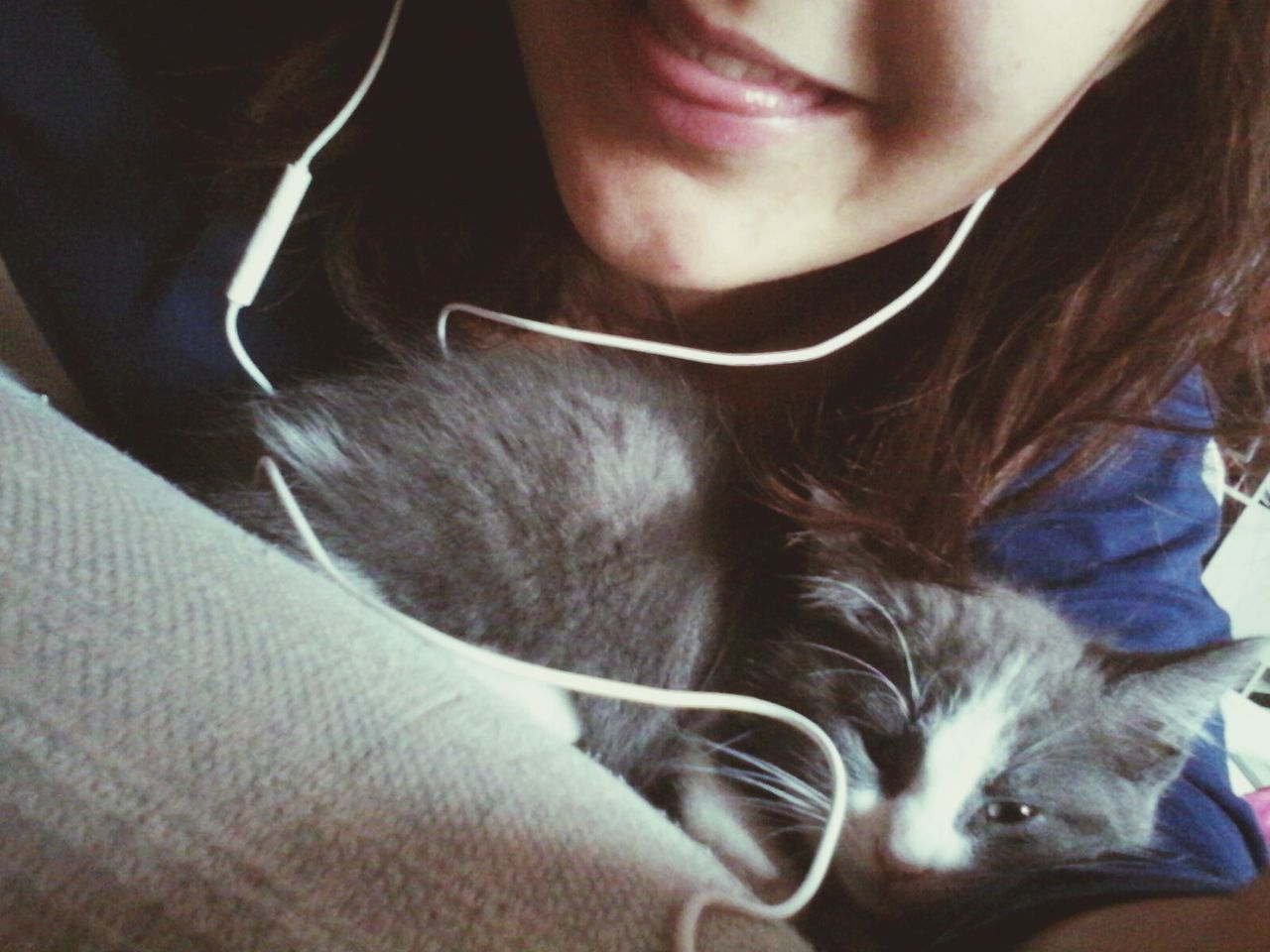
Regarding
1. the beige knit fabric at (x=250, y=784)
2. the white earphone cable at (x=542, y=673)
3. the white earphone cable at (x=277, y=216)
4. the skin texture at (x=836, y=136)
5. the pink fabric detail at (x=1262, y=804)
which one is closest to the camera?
the beige knit fabric at (x=250, y=784)

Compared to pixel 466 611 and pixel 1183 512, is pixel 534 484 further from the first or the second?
pixel 1183 512

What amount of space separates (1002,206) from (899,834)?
1.59 ft

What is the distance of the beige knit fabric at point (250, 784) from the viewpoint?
0.31m

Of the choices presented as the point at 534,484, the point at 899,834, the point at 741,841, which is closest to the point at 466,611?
the point at 534,484

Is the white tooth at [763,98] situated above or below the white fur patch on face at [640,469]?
above

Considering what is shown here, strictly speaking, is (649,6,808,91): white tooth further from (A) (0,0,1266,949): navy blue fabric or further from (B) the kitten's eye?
(B) the kitten's eye

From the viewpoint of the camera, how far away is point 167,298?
0.72m

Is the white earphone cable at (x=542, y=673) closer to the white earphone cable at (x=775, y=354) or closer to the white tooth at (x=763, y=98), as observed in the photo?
the white earphone cable at (x=775, y=354)

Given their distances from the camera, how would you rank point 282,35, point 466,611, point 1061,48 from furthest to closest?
1. point 282,35
2. point 466,611
3. point 1061,48

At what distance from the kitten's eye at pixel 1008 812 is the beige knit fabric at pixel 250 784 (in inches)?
14.8

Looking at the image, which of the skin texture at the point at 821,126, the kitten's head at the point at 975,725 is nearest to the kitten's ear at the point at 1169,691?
the kitten's head at the point at 975,725

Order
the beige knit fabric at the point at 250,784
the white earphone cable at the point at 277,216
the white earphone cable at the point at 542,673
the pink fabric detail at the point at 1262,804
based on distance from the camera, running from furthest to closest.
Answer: the pink fabric detail at the point at 1262,804 → the white earphone cable at the point at 277,216 → the white earphone cable at the point at 542,673 → the beige knit fabric at the point at 250,784

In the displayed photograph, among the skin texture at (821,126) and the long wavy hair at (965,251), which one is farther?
the long wavy hair at (965,251)

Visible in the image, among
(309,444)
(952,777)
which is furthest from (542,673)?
(952,777)
